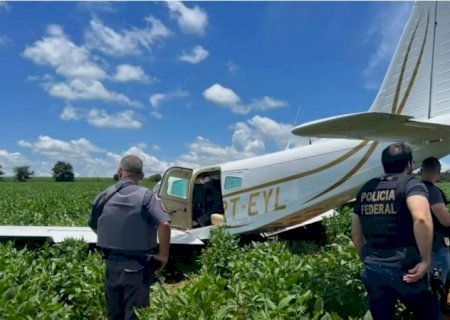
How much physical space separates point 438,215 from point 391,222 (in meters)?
0.95

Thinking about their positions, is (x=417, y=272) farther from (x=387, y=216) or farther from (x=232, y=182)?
(x=232, y=182)

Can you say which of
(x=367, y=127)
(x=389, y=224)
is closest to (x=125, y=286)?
(x=389, y=224)

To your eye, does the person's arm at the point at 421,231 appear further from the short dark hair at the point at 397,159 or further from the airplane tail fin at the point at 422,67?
the airplane tail fin at the point at 422,67

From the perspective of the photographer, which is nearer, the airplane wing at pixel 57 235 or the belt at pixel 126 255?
the belt at pixel 126 255

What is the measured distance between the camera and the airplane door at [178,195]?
10.3 meters

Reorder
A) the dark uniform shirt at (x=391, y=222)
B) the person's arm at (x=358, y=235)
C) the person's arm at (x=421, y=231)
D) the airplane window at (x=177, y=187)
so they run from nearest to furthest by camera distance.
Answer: the person's arm at (x=421, y=231)
the dark uniform shirt at (x=391, y=222)
the person's arm at (x=358, y=235)
the airplane window at (x=177, y=187)

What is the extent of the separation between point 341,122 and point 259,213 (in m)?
4.96

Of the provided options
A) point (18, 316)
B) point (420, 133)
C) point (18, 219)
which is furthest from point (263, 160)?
point (18, 219)

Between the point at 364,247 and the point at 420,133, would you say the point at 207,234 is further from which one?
the point at 364,247

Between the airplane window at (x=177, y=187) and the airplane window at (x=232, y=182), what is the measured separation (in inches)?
43.9

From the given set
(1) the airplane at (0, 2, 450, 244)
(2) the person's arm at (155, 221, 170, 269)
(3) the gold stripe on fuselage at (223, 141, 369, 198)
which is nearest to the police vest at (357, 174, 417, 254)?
(2) the person's arm at (155, 221, 170, 269)

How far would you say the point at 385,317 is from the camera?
12.2 feet

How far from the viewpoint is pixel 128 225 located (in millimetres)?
4484

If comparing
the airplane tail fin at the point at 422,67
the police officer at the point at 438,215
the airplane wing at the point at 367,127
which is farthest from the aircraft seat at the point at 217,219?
the police officer at the point at 438,215
